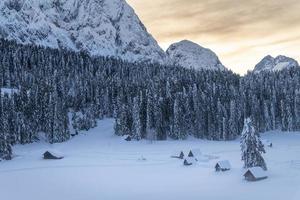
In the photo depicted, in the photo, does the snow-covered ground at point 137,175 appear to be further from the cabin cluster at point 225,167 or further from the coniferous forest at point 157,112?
the coniferous forest at point 157,112

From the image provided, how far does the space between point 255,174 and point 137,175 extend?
22.7 meters

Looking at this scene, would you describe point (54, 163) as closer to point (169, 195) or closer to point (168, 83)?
point (169, 195)

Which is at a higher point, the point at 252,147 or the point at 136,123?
the point at 136,123

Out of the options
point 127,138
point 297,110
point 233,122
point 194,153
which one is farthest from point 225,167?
point 297,110

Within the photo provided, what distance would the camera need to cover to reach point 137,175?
309 feet

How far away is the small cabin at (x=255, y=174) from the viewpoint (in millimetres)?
83938

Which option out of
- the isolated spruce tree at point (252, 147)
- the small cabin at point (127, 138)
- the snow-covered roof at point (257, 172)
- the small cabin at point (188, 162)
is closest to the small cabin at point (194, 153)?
the small cabin at point (188, 162)

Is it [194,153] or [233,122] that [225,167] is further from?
[233,122]

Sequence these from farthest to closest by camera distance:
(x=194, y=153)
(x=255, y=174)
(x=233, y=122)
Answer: (x=233, y=122)
(x=194, y=153)
(x=255, y=174)

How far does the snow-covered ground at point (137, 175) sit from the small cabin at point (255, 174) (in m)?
1.35

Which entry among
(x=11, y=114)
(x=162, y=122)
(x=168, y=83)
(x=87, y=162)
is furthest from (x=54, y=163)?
(x=168, y=83)

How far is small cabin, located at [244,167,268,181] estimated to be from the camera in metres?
83.9

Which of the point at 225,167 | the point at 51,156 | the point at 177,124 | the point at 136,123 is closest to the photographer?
the point at 225,167

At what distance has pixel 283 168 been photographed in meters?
97.1
